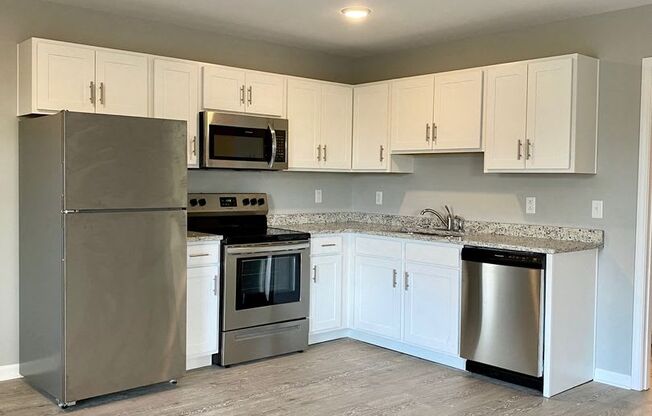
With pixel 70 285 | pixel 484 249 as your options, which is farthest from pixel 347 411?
pixel 70 285

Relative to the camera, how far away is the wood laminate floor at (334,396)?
3.50m

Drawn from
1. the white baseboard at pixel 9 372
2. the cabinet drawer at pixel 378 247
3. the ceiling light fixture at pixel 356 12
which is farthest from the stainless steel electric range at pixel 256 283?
the ceiling light fixture at pixel 356 12

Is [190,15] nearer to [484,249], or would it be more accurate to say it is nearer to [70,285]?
[70,285]

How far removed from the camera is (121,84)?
13.0 feet

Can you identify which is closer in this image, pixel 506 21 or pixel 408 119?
pixel 506 21

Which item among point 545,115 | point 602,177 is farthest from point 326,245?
point 602,177

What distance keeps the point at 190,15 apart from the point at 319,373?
2.56 meters

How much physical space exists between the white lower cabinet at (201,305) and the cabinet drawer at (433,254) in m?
1.37

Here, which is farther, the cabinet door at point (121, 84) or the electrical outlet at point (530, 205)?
the electrical outlet at point (530, 205)

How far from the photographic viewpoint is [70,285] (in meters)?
3.38

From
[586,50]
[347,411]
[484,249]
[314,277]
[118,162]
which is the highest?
[586,50]

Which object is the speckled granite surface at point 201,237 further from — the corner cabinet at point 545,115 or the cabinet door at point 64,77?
the corner cabinet at point 545,115

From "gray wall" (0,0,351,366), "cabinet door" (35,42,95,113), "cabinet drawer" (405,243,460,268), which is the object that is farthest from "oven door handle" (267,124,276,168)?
"cabinet door" (35,42,95,113)

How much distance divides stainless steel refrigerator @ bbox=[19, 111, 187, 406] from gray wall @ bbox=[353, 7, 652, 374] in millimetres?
2279
